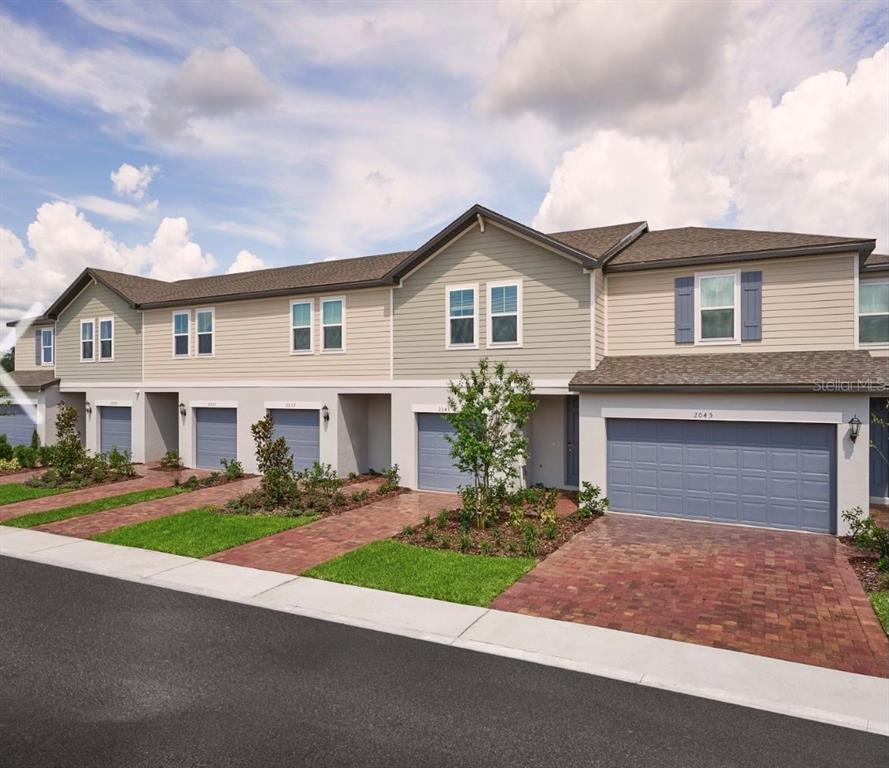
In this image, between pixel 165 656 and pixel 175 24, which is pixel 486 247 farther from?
pixel 165 656

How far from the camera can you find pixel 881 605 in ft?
29.6

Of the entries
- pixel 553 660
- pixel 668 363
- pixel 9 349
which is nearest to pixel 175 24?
pixel 668 363

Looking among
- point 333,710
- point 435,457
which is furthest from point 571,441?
point 333,710

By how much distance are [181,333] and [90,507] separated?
9.44 meters

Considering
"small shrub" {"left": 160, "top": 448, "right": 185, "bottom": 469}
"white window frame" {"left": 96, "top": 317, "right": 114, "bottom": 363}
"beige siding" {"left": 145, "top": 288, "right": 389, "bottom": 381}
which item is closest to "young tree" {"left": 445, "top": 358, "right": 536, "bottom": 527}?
"beige siding" {"left": 145, "top": 288, "right": 389, "bottom": 381}

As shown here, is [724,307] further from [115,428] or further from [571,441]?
[115,428]

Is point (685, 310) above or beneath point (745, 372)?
above

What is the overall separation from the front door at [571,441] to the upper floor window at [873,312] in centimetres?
769

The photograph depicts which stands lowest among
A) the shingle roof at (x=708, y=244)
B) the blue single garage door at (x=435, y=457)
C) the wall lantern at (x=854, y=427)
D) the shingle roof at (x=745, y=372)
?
the blue single garage door at (x=435, y=457)

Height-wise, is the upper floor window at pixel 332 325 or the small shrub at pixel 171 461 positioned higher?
the upper floor window at pixel 332 325

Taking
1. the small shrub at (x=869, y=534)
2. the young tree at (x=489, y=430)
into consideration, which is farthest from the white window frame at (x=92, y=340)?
the small shrub at (x=869, y=534)

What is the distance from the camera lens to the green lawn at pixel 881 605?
8426 mm

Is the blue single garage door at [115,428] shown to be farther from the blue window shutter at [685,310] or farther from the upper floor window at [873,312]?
the upper floor window at [873,312]

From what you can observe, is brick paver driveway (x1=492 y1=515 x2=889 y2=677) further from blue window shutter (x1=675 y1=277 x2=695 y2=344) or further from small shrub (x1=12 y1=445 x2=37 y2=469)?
small shrub (x1=12 y1=445 x2=37 y2=469)
